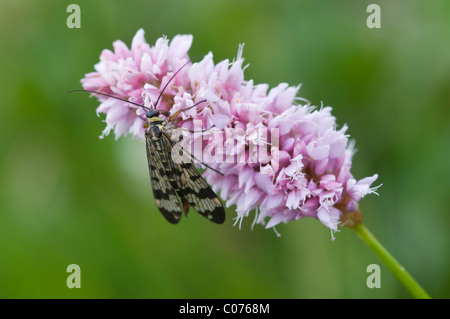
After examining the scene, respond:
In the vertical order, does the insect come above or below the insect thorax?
below

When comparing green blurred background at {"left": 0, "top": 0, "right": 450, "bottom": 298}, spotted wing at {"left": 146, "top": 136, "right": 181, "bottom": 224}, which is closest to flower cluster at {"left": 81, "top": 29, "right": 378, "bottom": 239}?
spotted wing at {"left": 146, "top": 136, "right": 181, "bottom": 224}

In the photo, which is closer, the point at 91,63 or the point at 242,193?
the point at 242,193

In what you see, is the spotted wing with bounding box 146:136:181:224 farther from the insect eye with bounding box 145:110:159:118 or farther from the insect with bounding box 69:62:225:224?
the insect eye with bounding box 145:110:159:118

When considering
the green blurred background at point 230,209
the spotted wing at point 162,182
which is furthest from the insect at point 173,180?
the green blurred background at point 230,209

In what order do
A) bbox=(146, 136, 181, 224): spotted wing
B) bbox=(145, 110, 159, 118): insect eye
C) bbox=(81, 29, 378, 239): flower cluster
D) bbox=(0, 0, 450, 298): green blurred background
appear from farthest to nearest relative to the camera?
1. bbox=(0, 0, 450, 298): green blurred background
2. bbox=(146, 136, 181, 224): spotted wing
3. bbox=(145, 110, 159, 118): insect eye
4. bbox=(81, 29, 378, 239): flower cluster
